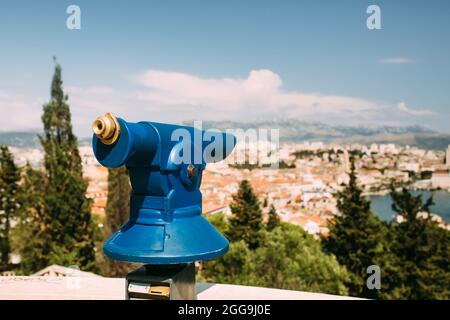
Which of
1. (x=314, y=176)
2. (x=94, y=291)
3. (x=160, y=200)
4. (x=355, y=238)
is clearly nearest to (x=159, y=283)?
(x=160, y=200)

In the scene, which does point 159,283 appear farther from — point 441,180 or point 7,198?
point 441,180

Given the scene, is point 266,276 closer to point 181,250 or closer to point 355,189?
point 355,189

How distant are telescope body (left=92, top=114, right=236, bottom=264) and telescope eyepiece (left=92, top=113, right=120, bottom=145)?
1.2 inches

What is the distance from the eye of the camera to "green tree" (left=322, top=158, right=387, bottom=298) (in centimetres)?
1577

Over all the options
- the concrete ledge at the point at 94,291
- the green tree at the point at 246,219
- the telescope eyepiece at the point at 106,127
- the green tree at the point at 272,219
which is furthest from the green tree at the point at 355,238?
the telescope eyepiece at the point at 106,127

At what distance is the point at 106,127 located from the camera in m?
2.18

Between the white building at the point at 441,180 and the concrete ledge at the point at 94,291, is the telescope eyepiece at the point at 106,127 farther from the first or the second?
the white building at the point at 441,180

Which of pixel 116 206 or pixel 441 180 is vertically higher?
pixel 116 206

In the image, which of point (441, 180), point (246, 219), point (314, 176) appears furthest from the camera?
point (314, 176)

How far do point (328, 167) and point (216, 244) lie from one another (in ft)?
157

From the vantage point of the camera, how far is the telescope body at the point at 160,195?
234cm

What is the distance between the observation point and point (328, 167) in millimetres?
48906

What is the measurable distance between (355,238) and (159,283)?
15.3 meters

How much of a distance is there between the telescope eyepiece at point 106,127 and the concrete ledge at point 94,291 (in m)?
2.33
